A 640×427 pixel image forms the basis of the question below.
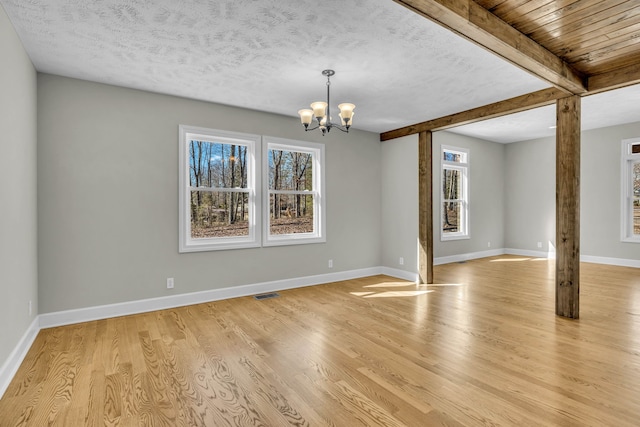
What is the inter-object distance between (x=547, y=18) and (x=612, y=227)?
607 centimetres

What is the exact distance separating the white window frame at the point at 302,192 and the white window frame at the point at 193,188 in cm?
11

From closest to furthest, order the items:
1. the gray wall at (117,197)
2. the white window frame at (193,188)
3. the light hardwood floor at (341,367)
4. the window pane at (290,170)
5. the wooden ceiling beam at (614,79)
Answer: the light hardwood floor at (341,367), the wooden ceiling beam at (614,79), the gray wall at (117,197), the white window frame at (193,188), the window pane at (290,170)

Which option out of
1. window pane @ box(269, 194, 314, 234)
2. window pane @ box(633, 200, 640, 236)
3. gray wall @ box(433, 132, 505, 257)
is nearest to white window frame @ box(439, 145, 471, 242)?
gray wall @ box(433, 132, 505, 257)

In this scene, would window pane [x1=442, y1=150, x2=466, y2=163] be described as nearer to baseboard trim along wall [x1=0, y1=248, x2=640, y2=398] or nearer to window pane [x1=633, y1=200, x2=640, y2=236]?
baseboard trim along wall [x1=0, y1=248, x2=640, y2=398]

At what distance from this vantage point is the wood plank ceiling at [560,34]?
2.18 metres

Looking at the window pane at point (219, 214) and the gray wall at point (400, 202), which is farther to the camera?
the gray wall at point (400, 202)

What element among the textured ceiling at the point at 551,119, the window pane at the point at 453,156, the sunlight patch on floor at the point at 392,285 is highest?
the textured ceiling at the point at 551,119

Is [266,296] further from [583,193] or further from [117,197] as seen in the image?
[583,193]

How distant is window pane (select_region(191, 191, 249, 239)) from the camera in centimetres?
439

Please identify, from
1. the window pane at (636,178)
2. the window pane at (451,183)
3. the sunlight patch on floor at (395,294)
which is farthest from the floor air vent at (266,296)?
the window pane at (636,178)

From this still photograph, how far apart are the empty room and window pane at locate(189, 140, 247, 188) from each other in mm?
28

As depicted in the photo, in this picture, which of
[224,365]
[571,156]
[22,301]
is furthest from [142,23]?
[571,156]

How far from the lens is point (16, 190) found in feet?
8.65

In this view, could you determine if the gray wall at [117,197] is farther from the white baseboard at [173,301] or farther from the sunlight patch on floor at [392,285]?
the sunlight patch on floor at [392,285]
